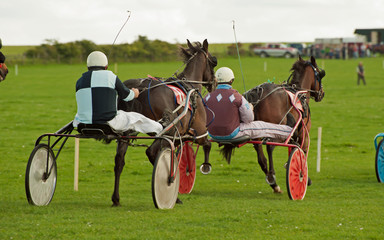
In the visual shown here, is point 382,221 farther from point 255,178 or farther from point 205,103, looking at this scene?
point 255,178

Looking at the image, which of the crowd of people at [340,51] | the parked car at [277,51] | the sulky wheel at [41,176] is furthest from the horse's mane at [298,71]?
the parked car at [277,51]

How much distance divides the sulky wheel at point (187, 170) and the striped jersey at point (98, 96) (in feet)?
11.1

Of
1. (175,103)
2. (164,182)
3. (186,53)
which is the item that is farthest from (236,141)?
(164,182)

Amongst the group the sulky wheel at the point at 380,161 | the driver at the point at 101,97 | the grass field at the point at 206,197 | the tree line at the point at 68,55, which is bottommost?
the grass field at the point at 206,197

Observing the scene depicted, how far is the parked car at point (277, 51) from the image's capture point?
74625 mm

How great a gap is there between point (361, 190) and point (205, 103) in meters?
3.69

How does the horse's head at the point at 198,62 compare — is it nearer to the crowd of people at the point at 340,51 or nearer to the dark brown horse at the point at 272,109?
the dark brown horse at the point at 272,109

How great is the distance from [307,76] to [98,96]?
6011 mm

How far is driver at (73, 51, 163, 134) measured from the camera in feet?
28.3

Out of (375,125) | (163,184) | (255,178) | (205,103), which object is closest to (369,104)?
(375,125)

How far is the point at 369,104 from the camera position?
33.8 meters

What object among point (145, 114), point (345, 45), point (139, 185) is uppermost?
point (345, 45)

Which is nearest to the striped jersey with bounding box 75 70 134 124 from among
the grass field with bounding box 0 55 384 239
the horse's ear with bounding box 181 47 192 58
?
the grass field with bounding box 0 55 384 239

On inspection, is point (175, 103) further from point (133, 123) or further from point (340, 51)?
point (340, 51)
